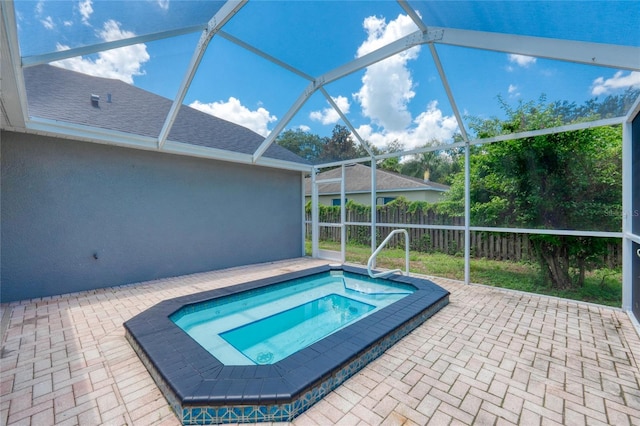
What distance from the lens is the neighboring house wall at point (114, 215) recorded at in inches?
202

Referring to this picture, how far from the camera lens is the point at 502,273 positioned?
6125 millimetres

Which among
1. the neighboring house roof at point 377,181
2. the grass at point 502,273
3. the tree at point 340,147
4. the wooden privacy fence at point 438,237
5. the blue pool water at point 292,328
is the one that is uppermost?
the tree at point 340,147

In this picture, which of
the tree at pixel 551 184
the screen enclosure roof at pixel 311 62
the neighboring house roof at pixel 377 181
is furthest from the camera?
the neighboring house roof at pixel 377 181

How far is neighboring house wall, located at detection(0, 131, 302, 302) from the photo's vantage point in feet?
16.8

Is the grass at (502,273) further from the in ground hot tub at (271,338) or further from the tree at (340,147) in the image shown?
the tree at (340,147)

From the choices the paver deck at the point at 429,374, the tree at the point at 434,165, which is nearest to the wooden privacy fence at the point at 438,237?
the tree at the point at 434,165

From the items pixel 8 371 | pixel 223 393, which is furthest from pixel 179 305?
pixel 223 393

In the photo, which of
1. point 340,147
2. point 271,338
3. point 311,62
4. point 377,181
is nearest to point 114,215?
point 271,338

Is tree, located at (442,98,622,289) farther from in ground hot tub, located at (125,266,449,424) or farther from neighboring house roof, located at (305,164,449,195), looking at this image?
in ground hot tub, located at (125,266,449,424)

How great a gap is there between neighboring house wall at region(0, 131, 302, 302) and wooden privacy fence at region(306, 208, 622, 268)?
9.51ft

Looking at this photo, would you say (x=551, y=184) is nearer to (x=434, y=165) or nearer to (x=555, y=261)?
(x=555, y=261)

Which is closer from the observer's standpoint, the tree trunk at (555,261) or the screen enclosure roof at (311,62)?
the screen enclosure roof at (311,62)

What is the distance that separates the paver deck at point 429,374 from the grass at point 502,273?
1.91 ft

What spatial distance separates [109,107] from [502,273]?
8959mm
